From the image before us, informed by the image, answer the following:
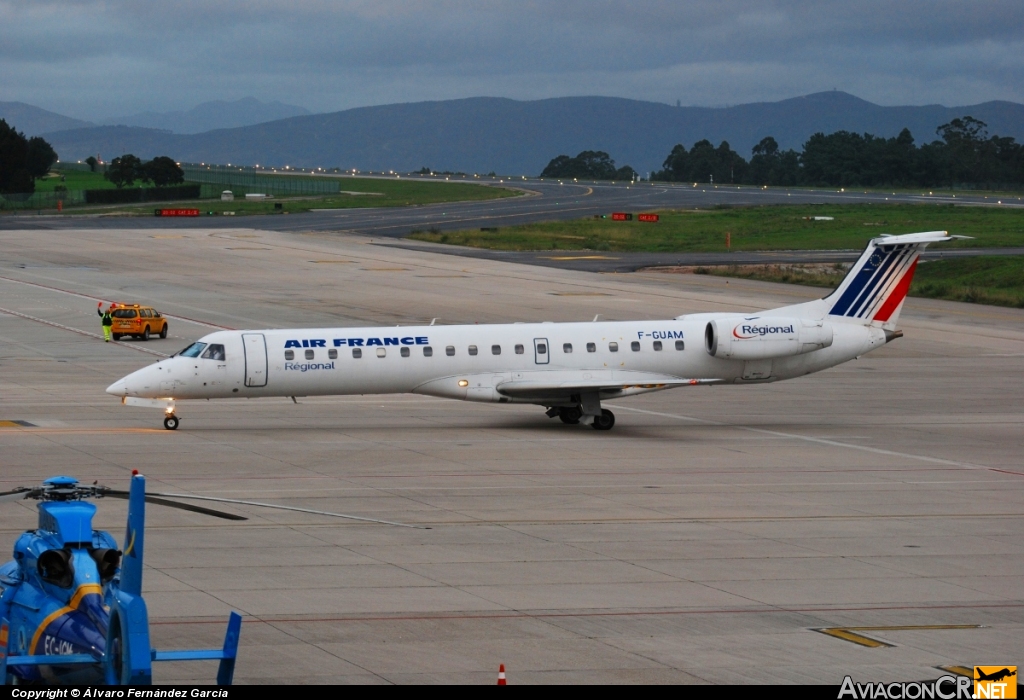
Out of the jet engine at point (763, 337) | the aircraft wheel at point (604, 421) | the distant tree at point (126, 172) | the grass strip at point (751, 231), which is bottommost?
the aircraft wheel at point (604, 421)

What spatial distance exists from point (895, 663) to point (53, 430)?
78.1 ft

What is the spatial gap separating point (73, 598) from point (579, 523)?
1288 cm

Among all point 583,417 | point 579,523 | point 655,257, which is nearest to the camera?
point 579,523

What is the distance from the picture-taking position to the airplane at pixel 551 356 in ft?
114

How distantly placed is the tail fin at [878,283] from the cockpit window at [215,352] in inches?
669

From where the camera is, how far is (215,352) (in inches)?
1368

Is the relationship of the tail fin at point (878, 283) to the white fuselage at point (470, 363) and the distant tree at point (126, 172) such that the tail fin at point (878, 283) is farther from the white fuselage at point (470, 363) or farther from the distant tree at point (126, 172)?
the distant tree at point (126, 172)

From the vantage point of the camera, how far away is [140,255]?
93.9 m

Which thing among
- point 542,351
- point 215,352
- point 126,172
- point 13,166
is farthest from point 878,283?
point 126,172

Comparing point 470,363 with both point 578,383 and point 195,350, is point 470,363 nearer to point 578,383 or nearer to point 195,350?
point 578,383

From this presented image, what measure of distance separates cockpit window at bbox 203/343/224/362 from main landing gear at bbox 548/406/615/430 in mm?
9099

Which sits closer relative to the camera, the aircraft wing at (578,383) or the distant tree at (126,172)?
the aircraft wing at (578,383)

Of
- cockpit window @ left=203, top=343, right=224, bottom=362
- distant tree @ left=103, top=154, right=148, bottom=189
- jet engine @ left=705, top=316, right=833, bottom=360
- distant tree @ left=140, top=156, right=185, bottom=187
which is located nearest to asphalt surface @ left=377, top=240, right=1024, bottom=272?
jet engine @ left=705, top=316, right=833, bottom=360

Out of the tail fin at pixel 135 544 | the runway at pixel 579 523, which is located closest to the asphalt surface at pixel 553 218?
the runway at pixel 579 523
